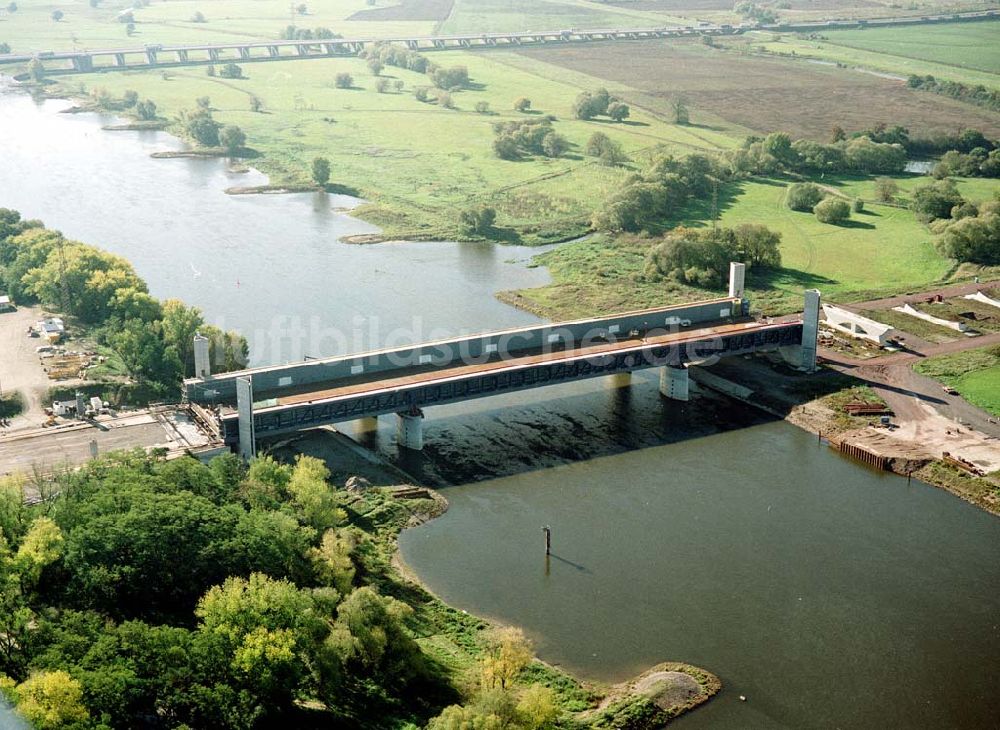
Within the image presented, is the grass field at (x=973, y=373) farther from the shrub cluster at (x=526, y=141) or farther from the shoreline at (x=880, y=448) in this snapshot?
the shrub cluster at (x=526, y=141)

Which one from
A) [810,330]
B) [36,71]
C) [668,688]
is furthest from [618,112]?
[668,688]

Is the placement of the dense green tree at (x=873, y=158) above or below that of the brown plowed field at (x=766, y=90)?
below

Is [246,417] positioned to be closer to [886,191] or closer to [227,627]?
[227,627]

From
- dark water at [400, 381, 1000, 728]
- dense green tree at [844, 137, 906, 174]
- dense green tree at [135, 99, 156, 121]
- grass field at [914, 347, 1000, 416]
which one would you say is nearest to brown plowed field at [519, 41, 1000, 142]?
dense green tree at [844, 137, 906, 174]

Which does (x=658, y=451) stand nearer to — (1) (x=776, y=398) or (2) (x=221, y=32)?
(1) (x=776, y=398)

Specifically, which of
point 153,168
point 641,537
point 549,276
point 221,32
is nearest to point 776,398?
point 641,537

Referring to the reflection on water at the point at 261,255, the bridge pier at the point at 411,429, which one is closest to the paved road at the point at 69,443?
the bridge pier at the point at 411,429
